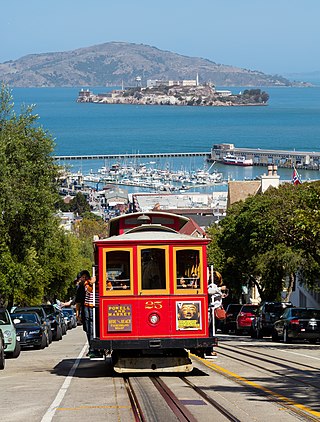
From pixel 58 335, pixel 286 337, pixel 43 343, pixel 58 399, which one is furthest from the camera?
pixel 58 335

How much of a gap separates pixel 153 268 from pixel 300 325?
627 inches

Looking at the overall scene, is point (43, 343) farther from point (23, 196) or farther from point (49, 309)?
point (49, 309)

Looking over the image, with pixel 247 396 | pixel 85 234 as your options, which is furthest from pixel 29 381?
pixel 85 234

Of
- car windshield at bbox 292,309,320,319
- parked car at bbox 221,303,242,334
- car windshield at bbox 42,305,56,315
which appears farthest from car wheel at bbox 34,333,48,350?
parked car at bbox 221,303,242,334

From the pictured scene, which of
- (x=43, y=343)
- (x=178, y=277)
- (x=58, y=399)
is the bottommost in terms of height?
(x=58, y=399)

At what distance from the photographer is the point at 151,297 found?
1883cm

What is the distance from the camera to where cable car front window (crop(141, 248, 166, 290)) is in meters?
19.0

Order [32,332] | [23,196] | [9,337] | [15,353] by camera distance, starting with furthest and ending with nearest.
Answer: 1. [23,196]
2. [32,332]
3. [15,353]
4. [9,337]

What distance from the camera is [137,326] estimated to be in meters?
18.8

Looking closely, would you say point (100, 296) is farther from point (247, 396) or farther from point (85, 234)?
point (85, 234)

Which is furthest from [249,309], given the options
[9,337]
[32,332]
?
[9,337]

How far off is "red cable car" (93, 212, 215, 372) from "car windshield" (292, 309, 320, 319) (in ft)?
51.5

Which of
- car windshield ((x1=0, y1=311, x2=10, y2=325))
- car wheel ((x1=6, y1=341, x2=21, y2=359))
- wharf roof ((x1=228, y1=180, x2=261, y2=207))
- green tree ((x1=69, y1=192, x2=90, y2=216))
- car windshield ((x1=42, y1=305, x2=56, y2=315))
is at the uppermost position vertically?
green tree ((x1=69, y1=192, x2=90, y2=216))

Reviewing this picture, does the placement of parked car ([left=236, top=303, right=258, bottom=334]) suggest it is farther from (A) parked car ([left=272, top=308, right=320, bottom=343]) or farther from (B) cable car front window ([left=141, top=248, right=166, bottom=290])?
(B) cable car front window ([left=141, top=248, right=166, bottom=290])
